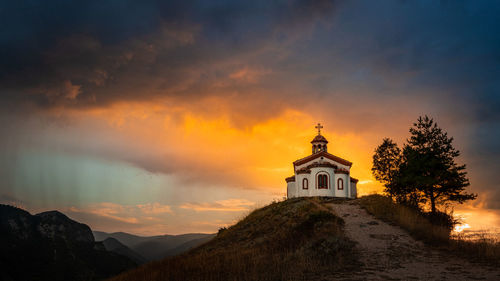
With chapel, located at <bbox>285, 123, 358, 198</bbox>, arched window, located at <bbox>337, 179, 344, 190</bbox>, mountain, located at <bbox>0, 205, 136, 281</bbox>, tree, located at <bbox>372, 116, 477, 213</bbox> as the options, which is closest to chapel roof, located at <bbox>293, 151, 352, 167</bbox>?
chapel, located at <bbox>285, 123, 358, 198</bbox>

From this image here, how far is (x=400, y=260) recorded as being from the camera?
1435 cm

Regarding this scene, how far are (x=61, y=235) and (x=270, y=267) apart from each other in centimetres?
13943

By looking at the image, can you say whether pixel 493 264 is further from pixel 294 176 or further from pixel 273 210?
pixel 294 176

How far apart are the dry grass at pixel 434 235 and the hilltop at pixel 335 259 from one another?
0.26 m

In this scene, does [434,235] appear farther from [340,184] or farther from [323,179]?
[340,184]

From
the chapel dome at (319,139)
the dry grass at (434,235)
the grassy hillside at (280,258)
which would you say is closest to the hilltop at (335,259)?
the grassy hillside at (280,258)

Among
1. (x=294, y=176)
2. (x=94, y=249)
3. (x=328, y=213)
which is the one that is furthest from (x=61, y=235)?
(x=328, y=213)

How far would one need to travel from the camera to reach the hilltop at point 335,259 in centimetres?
1222

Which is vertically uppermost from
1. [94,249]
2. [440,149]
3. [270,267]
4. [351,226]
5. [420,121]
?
[420,121]

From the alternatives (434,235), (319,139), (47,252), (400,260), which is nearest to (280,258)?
(400,260)

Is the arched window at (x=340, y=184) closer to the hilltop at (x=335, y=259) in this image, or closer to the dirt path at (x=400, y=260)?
the hilltop at (x=335, y=259)

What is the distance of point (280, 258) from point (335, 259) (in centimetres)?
246

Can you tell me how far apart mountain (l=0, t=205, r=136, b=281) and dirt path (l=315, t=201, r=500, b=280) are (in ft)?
238

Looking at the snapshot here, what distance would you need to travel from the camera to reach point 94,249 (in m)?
109
